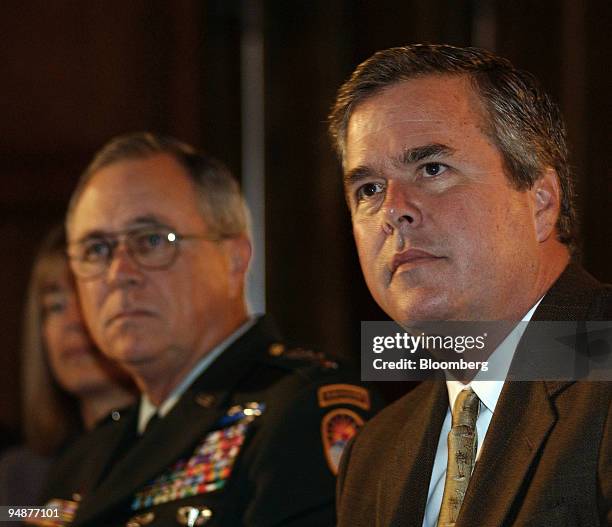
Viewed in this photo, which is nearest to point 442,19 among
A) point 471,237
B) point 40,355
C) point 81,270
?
point 81,270

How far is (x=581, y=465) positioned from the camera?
1.52 metres

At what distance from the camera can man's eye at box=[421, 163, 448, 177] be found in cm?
177

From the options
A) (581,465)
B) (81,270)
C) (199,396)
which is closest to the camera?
(581,465)

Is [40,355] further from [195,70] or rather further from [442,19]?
[442,19]

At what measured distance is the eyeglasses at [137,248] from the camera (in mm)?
2691

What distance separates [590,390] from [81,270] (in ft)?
5.00

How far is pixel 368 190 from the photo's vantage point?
187cm

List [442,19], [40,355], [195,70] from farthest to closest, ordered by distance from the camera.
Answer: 1. [195,70]
2. [40,355]
3. [442,19]

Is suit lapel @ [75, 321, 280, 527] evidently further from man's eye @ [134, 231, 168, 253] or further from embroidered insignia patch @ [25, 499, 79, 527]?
man's eye @ [134, 231, 168, 253]

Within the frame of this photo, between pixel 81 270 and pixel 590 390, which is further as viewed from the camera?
pixel 81 270

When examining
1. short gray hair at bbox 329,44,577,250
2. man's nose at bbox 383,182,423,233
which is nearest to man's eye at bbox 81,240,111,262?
short gray hair at bbox 329,44,577,250

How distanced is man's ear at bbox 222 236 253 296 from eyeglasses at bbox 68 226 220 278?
90 millimetres

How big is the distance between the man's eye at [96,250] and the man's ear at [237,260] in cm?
30

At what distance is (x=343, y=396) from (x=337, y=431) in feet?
0.30
